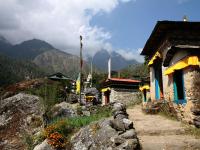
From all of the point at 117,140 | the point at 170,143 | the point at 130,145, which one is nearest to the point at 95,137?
the point at 117,140

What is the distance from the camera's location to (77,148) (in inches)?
444

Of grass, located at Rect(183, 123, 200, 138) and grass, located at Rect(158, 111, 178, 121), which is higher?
grass, located at Rect(158, 111, 178, 121)

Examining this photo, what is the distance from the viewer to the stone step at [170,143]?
913 cm

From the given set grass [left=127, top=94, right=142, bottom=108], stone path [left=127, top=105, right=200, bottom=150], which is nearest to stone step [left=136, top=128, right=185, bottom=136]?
stone path [left=127, top=105, right=200, bottom=150]

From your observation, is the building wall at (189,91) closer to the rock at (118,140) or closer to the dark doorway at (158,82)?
the rock at (118,140)

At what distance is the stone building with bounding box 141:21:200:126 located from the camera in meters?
12.0

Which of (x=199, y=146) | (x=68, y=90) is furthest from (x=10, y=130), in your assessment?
(x=68, y=90)

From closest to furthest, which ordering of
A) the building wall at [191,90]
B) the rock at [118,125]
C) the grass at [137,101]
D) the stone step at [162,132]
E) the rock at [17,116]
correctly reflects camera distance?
the rock at [118,125]
the stone step at [162,132]
the building wall at [191,90]
the rock at [17,116]
the grass at [137,101]

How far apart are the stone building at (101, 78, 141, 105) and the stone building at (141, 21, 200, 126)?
27.5ft

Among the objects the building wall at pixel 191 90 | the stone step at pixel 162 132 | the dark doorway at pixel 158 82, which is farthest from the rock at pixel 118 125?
the dark doorway at pixel 158 82

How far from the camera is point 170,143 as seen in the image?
9.50 metres

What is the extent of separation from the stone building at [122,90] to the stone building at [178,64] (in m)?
8.39

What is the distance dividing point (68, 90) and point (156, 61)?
2222cm

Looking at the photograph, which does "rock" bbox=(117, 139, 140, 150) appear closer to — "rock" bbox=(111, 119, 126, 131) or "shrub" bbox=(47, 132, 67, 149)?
"rock" bbox=(111, 119, 126, 131)
